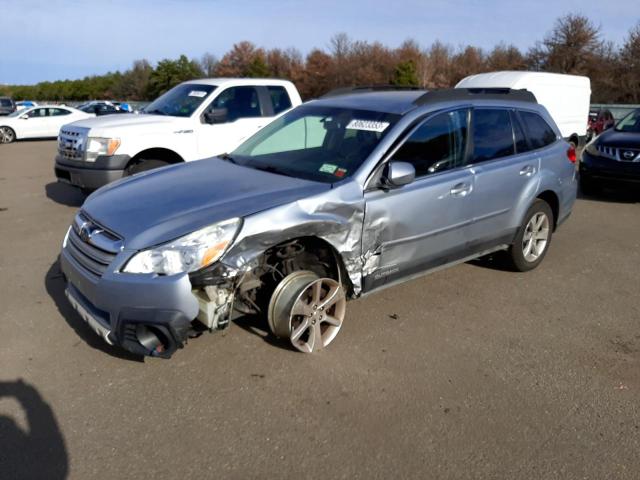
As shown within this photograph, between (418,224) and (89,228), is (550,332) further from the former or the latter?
(89,228)

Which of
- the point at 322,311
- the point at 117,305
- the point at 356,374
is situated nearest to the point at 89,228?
the point at 117,305

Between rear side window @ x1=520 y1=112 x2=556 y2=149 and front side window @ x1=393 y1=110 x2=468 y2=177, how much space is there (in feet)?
3.28

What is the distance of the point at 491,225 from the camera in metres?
4.73

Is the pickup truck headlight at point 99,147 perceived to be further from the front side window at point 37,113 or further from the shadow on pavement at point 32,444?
the front side window at point 37,113

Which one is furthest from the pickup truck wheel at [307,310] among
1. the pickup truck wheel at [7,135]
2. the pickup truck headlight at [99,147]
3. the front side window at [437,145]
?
the pickup truck wheel at [7,135]

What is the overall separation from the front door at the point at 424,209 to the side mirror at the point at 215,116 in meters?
4.33

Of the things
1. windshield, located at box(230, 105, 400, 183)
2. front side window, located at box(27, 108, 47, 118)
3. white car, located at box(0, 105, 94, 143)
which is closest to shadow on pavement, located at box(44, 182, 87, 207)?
windshield, located at box(230, 105, 400, 183)

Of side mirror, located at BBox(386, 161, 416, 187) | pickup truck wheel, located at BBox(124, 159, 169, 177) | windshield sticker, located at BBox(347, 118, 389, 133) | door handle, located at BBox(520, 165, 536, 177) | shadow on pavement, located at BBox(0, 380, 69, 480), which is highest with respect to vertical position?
windshield sticker, located at BBox(347, 118, 389, 133)

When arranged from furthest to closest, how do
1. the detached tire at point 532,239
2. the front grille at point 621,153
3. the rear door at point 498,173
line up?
the front grille at point 621,153
the detached tire at point 532,239
the rear door at point 498,173

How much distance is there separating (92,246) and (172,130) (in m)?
4.53

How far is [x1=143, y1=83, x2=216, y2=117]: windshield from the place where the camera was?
8070 millimetres

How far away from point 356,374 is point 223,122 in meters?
5.49

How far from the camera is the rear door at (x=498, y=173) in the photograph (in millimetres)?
4582

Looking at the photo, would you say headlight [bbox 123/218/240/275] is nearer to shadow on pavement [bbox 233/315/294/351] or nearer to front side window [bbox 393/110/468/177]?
shadow on pavement [bbox 233/315/294/351]
